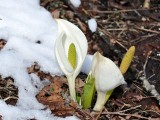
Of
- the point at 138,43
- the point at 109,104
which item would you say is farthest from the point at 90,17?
the point at 109,104

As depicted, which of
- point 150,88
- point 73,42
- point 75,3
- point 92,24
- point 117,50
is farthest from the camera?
point 75,3

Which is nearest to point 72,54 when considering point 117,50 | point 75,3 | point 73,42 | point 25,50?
point 73,42

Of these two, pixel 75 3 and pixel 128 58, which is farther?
pixel 75 3

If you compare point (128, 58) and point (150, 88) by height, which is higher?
point (128, 58)

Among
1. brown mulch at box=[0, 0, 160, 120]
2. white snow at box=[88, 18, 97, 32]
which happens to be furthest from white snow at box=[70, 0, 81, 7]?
white snow at box=[88, 18, 97, 32]

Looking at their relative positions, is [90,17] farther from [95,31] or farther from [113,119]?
[113,119]

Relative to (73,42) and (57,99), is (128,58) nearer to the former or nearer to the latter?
(73,42)
